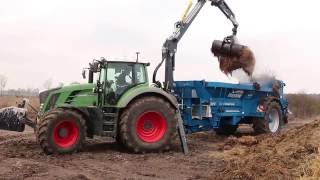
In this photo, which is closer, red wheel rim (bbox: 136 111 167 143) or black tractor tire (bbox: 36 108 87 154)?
black tractor tire (bbox: 36 108 87 154)

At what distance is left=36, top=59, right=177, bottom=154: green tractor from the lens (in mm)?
12359

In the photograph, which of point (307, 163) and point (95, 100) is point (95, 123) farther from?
point (307, 163)

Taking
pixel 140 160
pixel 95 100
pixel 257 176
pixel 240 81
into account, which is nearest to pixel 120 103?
pixel 95 100

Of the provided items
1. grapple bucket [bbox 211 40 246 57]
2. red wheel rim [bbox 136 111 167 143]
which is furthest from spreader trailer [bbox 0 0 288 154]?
grapple bucket [bbox 211 40 246 57]

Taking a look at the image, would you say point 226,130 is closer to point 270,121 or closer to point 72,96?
point 270,121

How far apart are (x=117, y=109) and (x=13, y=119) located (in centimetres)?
253

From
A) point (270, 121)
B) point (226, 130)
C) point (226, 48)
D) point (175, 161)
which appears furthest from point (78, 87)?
point (270, 121)

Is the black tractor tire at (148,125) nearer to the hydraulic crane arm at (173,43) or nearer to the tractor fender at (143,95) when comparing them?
the tractor fender at (143,95)

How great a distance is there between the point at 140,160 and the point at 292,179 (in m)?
4.25

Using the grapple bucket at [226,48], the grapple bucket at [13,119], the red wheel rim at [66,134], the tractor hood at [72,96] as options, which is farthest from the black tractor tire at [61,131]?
the grapple bucket at [226,48]

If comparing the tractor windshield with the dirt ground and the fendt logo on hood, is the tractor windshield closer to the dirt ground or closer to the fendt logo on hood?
the dirt ground

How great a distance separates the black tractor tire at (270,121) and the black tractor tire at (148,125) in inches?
200

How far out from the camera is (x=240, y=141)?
14664 millimetres

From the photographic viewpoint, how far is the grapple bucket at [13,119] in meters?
13.1
